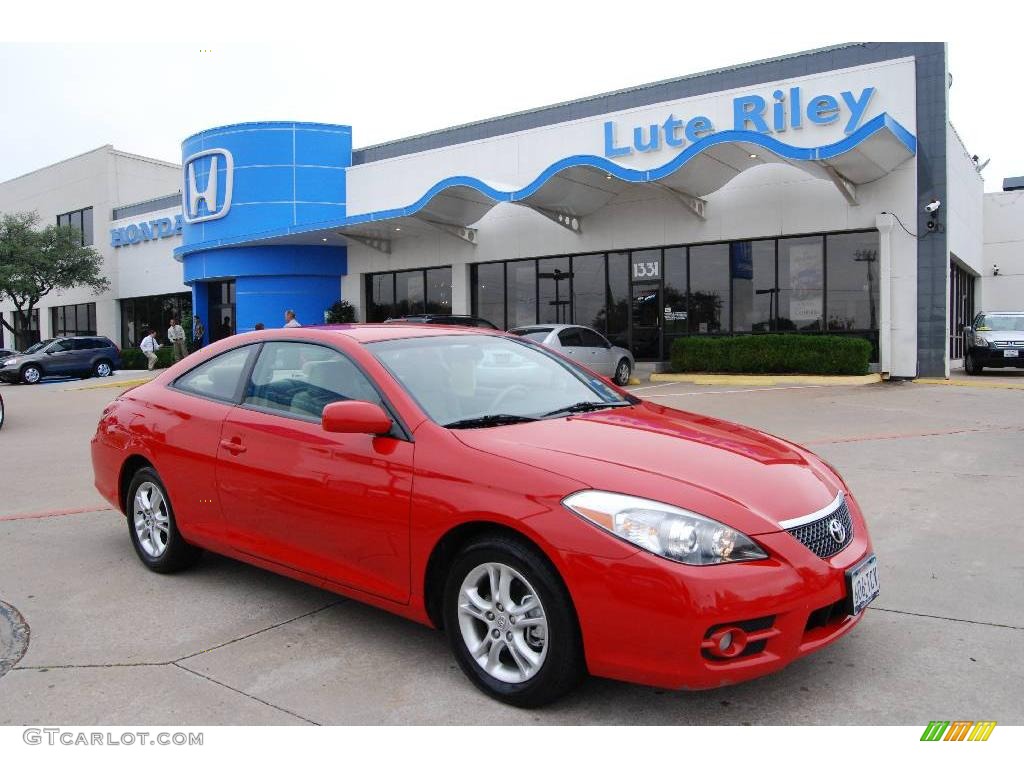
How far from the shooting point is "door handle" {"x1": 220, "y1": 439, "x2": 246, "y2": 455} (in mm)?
4301

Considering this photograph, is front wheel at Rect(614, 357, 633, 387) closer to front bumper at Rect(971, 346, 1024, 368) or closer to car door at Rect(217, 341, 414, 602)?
front bumper at Rect(971, 346, 1024, 368)

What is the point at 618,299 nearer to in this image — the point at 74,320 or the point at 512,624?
the point at 512,624

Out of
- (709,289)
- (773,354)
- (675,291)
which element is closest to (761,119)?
(709,289)

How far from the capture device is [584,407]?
4.19 meters

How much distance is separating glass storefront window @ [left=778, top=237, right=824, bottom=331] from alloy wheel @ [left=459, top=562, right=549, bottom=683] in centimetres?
1683

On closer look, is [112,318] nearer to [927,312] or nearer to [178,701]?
A: [927,312]

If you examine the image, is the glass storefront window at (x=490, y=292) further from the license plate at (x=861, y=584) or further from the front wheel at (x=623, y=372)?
the license plate at (x=861, y=584)

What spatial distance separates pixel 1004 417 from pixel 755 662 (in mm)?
10170

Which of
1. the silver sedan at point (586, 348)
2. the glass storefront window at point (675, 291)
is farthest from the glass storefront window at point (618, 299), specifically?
the silver sedan at point (586, 348)

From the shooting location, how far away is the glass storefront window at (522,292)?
23.0 metres

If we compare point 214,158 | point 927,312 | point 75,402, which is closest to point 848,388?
point 927,312

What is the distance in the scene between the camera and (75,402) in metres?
17.4

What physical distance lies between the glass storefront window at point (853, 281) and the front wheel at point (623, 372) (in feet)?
14.8

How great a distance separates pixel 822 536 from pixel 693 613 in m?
0.75
